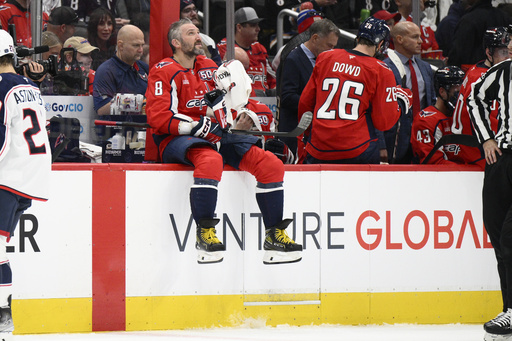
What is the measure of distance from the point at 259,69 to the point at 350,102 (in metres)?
2.07

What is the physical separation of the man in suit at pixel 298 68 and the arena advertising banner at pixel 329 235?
Answer: 2.87 ft

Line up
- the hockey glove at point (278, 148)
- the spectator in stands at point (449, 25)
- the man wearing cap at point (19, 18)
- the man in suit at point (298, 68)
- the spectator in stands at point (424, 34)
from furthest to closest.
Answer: the spectator in stands at point (449, 25) < the spectator in stands at point (424, 34) < the man wearing cap at point (19, 18) < the man in suit at point (298, 68) < the hockey glove at point (278, 148)

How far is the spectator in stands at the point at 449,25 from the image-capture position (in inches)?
304

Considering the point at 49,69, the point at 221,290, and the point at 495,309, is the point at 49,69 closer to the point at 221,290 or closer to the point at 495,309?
the point at 221,290

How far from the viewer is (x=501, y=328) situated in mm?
4430

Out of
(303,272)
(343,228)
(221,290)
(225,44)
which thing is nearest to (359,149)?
(343,228)

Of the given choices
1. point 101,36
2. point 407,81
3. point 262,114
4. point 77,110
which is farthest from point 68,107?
point 407,81

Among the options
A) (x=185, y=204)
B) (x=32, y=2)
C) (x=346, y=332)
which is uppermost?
(x=32, y=2)

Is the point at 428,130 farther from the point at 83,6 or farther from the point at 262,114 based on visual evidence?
the point at 83,6

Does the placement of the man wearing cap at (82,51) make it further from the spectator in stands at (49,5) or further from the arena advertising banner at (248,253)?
the arena advertising banner at (248,253)

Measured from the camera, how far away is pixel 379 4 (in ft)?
26.1

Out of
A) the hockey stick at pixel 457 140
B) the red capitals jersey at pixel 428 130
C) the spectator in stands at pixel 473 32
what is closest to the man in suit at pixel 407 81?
the red capitals jersey at pixel 428 130

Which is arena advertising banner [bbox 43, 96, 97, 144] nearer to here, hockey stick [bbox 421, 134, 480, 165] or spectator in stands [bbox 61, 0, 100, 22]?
spectator in stands [bbox 61, 0, 100, 22]

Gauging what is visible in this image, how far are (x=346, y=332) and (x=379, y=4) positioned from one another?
397cm
